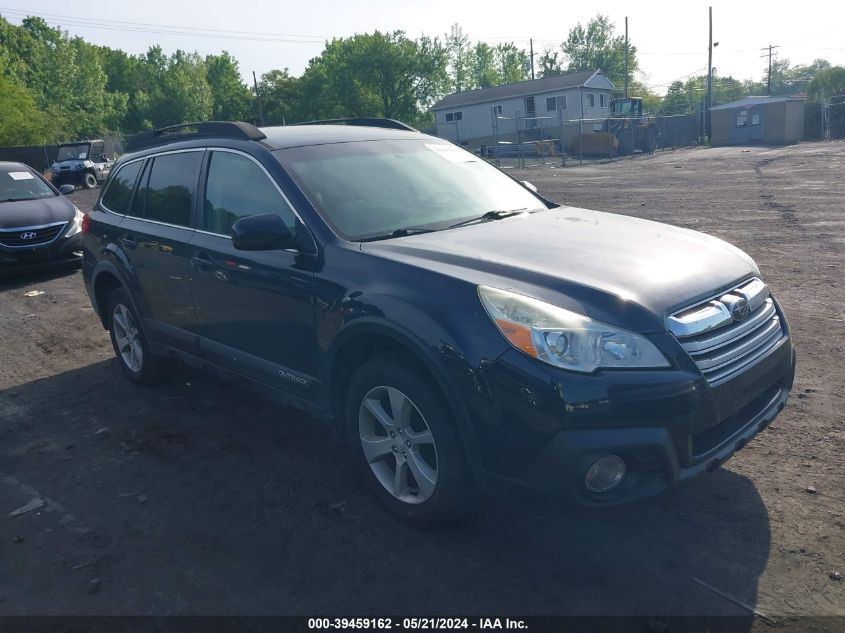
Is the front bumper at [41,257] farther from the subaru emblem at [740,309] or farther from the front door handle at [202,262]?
the subaru emblem at [740,309]

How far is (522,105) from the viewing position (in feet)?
198

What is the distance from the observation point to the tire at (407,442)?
3.22 m

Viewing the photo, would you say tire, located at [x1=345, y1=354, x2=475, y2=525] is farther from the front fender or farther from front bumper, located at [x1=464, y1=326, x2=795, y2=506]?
front bumper, located at [x1=464, y1=326, x2=795, y2=506]

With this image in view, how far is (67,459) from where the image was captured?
4.65m

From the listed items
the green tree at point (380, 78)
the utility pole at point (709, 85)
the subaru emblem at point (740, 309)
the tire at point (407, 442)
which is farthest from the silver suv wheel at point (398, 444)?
the green tree at point (380, 78)

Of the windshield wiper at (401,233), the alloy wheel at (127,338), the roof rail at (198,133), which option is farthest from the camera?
the alloy wheel at (127,338)

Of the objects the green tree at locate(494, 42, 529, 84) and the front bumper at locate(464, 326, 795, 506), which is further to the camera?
the green tree at locate(494, 42, 529, 84)

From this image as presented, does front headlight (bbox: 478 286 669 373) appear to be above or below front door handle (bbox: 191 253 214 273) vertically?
below

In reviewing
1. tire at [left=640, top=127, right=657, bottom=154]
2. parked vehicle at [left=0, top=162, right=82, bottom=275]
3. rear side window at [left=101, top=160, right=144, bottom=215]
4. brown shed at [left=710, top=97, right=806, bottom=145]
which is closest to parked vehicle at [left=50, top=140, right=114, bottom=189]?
parked vehicle at [left=0, top=162, right=82, bottom=275]

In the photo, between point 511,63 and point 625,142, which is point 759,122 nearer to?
point 625,142

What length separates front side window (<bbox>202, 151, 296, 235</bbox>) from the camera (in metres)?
4.15

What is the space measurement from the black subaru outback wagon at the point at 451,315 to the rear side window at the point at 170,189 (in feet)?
0.07

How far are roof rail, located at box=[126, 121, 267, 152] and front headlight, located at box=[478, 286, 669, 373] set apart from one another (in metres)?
2.31

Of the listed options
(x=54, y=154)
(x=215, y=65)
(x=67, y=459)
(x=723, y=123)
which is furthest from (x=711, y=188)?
(x=215, y=65)
